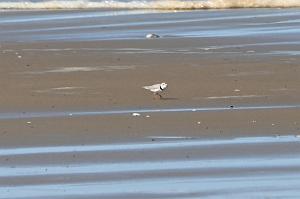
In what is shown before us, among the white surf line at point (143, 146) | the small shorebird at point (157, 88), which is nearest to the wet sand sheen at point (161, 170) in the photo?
the white surf line at point (143, 146)

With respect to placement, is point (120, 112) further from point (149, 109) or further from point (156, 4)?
point (156, 4)

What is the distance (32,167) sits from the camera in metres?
8.46

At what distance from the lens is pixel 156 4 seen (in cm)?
2709

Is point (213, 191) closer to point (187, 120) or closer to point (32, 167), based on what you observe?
point (32, 167)

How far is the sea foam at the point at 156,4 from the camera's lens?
2634 cm

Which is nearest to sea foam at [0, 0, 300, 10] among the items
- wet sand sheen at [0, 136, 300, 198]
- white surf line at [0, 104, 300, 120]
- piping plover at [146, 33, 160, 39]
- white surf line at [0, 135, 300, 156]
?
piping plover at [146, 33, 160, 39]

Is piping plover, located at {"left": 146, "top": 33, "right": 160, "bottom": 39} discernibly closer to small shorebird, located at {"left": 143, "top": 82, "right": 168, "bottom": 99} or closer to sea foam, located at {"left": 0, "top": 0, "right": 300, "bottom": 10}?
small shorebird, located at {"left": 143, "top": 82, "right": 168, "bottom": 99}

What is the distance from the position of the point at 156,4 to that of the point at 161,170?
1909 centimetres

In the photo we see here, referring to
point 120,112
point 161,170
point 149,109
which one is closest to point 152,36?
point 149,109

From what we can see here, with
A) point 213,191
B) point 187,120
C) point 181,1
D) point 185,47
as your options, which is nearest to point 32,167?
point 213,191

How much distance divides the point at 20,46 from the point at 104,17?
6.20m

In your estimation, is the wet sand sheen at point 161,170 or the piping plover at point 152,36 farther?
the piping plover at point 152,36

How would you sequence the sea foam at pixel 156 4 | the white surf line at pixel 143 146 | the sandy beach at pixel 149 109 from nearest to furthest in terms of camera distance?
the sandy beach at pixel 149 109
the white surf line at pixel 143 146
the sea foam at pixel 156 4

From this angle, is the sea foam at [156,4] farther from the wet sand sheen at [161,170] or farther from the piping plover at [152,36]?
the wet sand sheen at [161,170]
